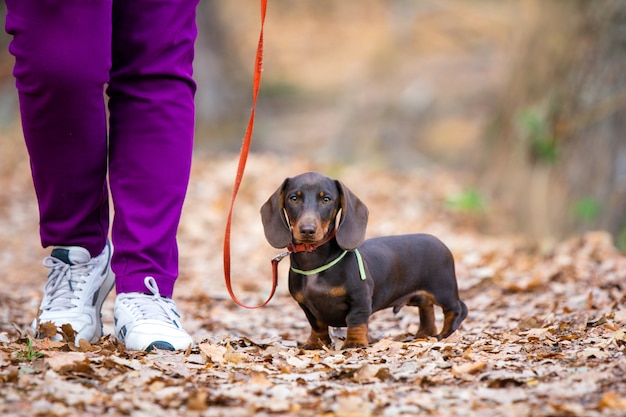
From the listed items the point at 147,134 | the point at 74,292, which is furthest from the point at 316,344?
the point at 147,134

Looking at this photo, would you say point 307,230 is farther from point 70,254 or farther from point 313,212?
point 70,254

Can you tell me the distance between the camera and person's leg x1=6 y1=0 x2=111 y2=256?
2.93 m

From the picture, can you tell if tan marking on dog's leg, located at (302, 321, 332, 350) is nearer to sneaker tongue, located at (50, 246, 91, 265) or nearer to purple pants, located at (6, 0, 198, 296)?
purple pants, located at (6, 0, 198, 296)

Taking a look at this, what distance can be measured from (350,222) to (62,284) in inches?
46.9

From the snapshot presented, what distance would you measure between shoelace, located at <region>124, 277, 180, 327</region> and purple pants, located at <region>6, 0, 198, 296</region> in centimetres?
3

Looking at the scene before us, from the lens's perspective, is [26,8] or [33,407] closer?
[33,407]

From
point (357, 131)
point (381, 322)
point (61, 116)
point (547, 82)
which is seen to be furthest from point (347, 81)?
point (61, 116)

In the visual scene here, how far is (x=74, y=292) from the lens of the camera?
3291 millimetres

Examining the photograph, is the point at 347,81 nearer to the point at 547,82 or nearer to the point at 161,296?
the point at 547,82

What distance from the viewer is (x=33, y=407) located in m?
2.21

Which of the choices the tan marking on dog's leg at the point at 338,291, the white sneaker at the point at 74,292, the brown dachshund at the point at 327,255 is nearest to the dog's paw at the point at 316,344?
the brown dachshund at the point at 327,255

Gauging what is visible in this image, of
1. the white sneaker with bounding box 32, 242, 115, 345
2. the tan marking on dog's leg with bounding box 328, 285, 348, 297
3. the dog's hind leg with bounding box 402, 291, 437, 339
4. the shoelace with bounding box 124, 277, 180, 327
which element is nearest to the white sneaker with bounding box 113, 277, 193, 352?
the shoelace with bounding box 124, 277, 180, 327

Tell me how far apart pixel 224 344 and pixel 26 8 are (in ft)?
4.85

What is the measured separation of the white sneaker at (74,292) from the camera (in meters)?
3.22
